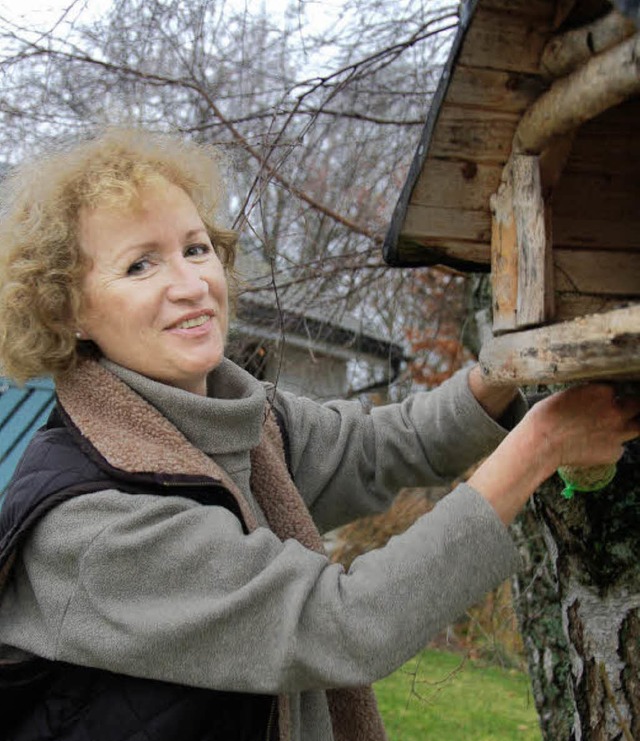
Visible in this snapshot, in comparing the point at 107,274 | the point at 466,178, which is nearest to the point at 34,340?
the point at 107,274

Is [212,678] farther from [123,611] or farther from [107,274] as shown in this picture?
[107,274]

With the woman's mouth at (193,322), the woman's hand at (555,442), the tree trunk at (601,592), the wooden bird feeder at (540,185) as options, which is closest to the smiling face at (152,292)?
the woman's mouth at (193,322)

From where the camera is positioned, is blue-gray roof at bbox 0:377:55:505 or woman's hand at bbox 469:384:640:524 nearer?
woman's hand at bbox 469:384:640:524

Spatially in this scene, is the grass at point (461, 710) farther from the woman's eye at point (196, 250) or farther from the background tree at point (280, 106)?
the woman's eye at point (196, 250)

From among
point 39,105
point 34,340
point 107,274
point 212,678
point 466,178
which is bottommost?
point 212,678

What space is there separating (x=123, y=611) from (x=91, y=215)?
0.72 meters

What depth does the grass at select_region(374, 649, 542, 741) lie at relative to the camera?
5.56m

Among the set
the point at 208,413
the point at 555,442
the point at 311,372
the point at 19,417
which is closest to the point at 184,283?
the point at 208,413


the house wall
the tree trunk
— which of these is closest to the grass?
the house wall

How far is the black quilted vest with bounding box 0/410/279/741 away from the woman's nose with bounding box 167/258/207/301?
30 cm

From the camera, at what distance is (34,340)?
1.80 meters

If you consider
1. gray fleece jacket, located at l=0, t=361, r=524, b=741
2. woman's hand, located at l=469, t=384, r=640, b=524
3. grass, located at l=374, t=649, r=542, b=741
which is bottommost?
grass, located at l=374, t=649, r=542, b=741

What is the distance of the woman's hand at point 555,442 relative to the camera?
1.51m

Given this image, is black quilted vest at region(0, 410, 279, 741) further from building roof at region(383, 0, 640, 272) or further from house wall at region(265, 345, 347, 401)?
house wall at region(265, 345, 347, 401)
